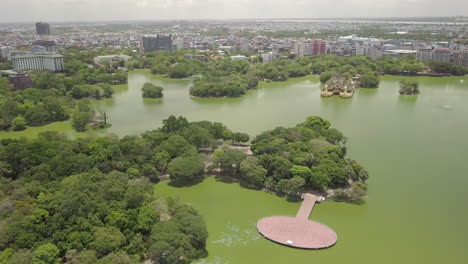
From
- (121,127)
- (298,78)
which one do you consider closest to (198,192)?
(121,127)

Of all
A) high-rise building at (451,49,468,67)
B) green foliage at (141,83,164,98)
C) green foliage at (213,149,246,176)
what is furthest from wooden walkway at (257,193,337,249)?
high-rise building at (451,49,468,67)

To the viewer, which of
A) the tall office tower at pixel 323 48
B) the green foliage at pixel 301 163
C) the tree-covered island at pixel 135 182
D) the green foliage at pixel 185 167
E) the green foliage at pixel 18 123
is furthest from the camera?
the tall office tower at pixel 323 48

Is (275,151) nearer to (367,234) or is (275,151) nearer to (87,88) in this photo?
(367,234)

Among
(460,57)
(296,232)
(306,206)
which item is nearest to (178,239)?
(296,232)

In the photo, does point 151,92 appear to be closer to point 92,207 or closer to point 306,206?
point 306,206

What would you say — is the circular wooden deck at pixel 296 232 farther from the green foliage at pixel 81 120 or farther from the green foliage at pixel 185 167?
the green foliage at pixel 81 120

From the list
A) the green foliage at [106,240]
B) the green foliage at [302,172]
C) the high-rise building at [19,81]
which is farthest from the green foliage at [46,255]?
the high-rise building at [19,81]
